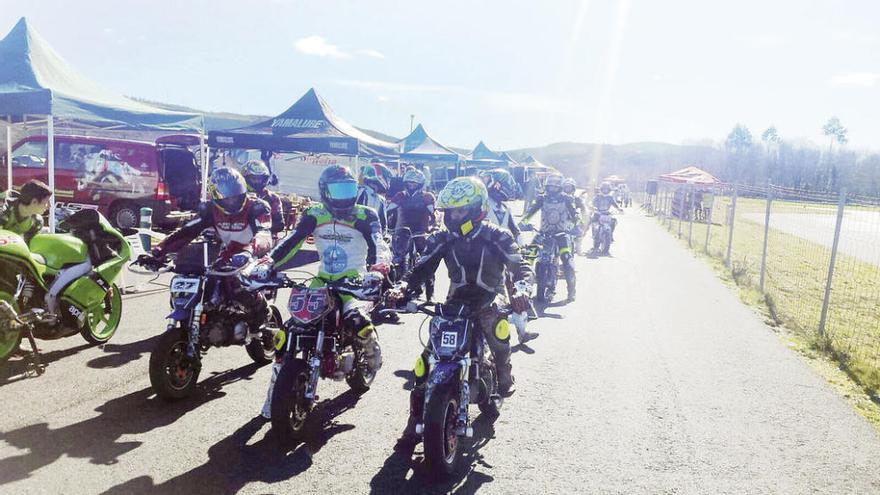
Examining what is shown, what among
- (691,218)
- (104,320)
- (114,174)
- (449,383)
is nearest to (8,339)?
(104,320)

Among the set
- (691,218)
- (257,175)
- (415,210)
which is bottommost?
(691,218)

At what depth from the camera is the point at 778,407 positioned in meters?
6.25

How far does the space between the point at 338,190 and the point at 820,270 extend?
16.2 m

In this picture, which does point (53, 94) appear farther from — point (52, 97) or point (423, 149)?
point (423, 149)

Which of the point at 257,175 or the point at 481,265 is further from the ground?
the point at 257,175

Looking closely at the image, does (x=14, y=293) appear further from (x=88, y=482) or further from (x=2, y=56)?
(x=2, y=56)

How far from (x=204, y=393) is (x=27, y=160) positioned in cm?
1317

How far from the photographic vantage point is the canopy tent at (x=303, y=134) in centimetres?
1758

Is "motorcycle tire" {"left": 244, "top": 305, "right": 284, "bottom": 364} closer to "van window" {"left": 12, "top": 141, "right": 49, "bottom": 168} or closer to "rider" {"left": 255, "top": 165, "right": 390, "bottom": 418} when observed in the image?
"rider" {"left": 255, "top": 165, "right": 390, "bottom": 418}

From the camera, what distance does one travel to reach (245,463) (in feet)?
14.6

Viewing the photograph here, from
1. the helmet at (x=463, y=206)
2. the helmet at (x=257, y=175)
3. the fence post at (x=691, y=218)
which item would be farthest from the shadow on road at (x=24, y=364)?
the fence post at (x=691, y=218)

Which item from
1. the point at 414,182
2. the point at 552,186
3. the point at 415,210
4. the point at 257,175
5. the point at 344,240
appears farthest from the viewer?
the point at 552,186

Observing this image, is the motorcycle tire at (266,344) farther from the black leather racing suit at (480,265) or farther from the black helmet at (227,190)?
the black leather racing suit at (480,265)

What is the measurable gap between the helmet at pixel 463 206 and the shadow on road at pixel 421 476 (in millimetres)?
1698
